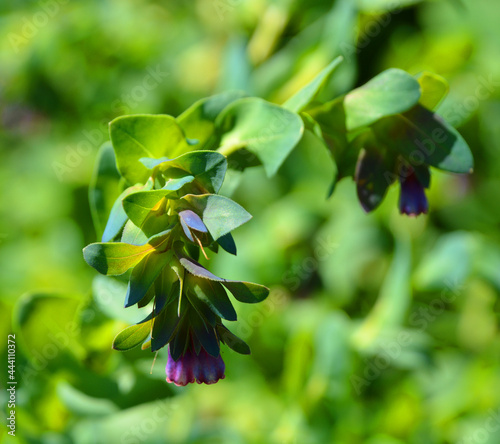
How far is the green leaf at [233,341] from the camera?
80cm

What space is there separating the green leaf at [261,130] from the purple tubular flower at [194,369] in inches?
13.2

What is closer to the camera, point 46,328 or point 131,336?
point 131,336

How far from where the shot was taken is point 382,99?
3.12 feet

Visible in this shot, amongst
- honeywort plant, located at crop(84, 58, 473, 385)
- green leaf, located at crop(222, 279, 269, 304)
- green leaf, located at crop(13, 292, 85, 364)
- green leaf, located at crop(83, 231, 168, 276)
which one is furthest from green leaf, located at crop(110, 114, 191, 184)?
green leaf, located at crop(13, 292, 85, 364)

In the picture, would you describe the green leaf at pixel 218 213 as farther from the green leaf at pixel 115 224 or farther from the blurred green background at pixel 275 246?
the blurred green background at pixel 275 246

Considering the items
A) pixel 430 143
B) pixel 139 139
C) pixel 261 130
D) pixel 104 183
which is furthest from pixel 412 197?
pixel 104 183

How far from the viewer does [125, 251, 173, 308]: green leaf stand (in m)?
0.79

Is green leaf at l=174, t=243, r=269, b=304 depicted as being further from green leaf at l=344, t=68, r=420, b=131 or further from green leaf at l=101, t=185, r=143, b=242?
green leaf at l=344, t=68, r=420, b=131

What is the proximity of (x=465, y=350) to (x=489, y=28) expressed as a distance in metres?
1.26

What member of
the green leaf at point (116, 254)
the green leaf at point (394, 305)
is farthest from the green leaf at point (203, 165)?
the green leaf at point (394, 305)

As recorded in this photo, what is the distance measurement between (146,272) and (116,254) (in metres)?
0.05

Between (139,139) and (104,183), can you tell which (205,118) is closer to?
(139,139)

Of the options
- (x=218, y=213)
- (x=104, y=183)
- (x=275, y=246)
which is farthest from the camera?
(x=275, y=246)

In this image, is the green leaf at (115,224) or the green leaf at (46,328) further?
Result: the green leaf at (46,328)
